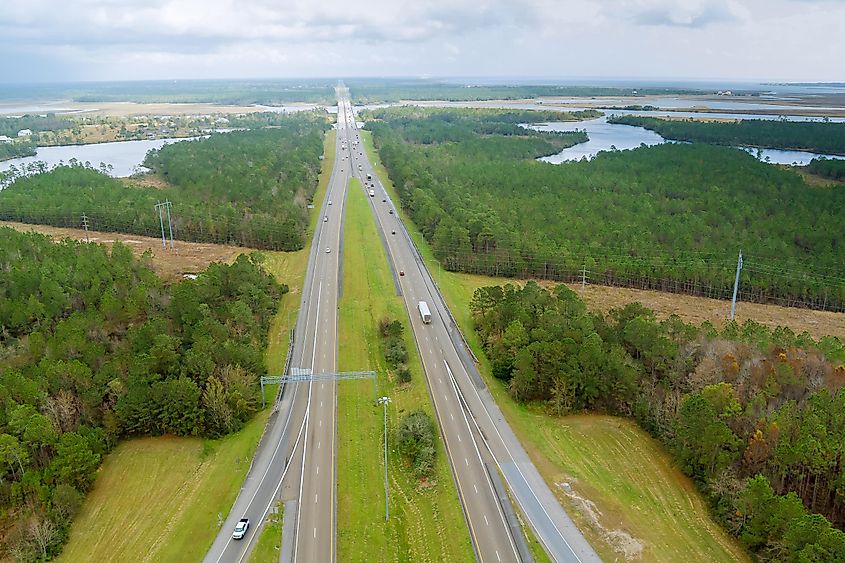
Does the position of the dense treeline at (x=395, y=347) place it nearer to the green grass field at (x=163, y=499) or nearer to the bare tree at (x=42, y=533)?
the green grass field at (x=163, y=499)

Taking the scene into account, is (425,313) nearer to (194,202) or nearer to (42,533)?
(42,533)

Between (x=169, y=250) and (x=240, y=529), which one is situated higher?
(x=169, y=250)

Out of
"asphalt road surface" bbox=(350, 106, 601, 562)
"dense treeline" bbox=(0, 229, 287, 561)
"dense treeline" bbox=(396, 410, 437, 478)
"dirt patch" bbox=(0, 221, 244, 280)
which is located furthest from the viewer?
"dirt patch" bbox=(0, 221, 244, 280)

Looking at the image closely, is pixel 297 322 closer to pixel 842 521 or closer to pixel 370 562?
pixel 370 562

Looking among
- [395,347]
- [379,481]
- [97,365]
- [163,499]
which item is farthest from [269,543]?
[97,365]

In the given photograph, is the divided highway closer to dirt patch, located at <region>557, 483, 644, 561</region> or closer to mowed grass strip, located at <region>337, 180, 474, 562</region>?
mowed grass strip, located at <region>337, 180, 474, 562</region>

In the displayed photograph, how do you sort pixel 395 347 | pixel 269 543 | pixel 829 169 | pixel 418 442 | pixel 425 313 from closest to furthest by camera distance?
pixel 269 543, pixel 418 442, pixel 395 347, pixel 425 313, pixel 829 169

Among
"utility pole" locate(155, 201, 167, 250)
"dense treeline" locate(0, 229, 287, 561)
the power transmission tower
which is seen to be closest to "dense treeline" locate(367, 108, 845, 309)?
"dense treeline" locate(0, 229, 287, 561)
